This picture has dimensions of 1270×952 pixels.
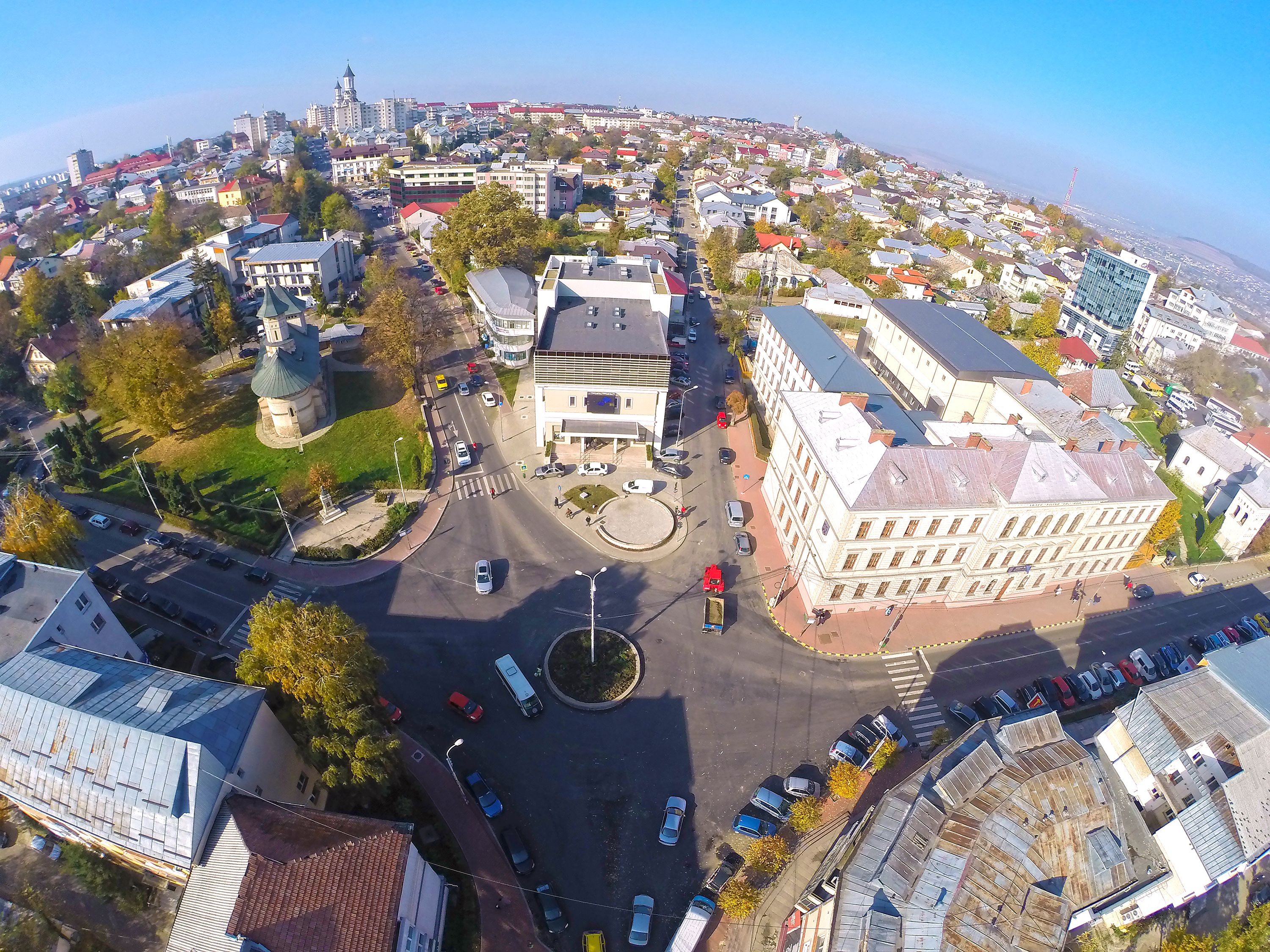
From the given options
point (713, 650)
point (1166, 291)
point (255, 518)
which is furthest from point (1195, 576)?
point (1166, 291)

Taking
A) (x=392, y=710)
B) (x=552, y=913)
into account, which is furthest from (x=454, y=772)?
(x=552, y=913)

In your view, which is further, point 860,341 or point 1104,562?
point 860,341

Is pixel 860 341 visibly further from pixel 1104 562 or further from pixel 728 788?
pixel 728 788

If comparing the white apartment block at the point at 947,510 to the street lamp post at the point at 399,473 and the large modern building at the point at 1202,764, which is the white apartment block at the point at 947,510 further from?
the street lamp post at the point at 399,473

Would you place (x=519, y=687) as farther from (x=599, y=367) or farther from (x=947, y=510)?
(x=947, y=510)

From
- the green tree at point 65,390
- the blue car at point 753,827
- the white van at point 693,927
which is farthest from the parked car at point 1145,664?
the green tree at point 65,390

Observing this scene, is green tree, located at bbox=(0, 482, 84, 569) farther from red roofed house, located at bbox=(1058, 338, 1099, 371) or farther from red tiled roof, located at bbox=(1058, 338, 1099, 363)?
red tiled roof, located at bbox=(1058, 338, 1099, 363)
